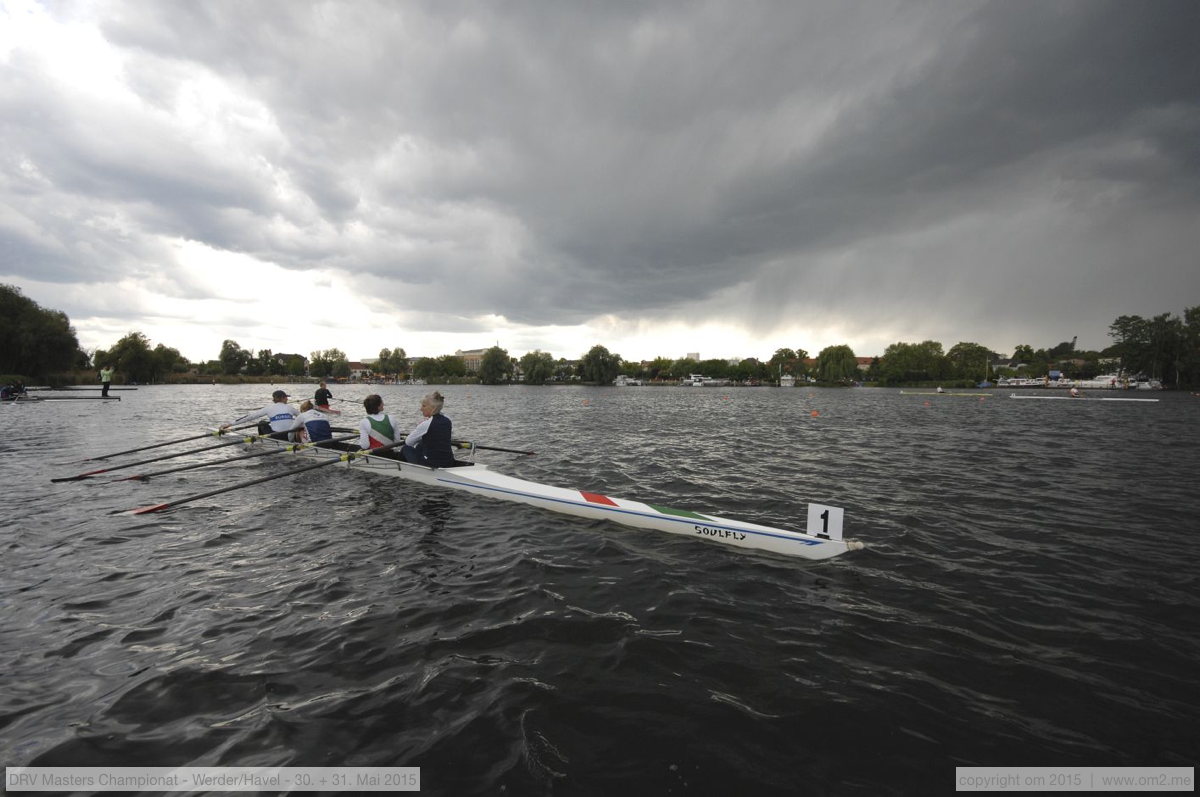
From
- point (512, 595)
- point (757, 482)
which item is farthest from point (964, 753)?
point (757, 482)

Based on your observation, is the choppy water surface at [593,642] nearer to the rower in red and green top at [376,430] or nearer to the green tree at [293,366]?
the rower in red and green top at [376,430]

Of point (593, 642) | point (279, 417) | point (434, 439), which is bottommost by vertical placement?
point (593, 642)

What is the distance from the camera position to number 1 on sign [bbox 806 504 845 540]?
635 centimetres

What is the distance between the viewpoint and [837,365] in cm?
13425

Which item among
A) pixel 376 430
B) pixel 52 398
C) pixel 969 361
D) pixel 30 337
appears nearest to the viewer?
pixel 376 430

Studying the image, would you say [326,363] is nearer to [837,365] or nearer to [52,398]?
[52,398]

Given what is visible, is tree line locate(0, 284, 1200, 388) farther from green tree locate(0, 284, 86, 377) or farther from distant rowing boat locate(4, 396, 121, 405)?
distant rowing boat locate(4, 396, 121, 405)

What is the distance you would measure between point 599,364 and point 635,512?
346 feet

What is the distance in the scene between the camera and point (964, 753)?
312 centimetres

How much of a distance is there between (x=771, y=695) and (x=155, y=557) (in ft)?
26.4

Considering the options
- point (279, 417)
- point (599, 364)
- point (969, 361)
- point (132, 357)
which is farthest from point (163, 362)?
point (969, 361)

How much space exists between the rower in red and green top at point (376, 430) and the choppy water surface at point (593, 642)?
1687 millimetres

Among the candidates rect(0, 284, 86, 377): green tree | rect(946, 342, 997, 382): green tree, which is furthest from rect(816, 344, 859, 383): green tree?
rect(0, 284, 86, 377): green tree

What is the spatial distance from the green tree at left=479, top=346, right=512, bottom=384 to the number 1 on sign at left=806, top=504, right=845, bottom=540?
380 ft
